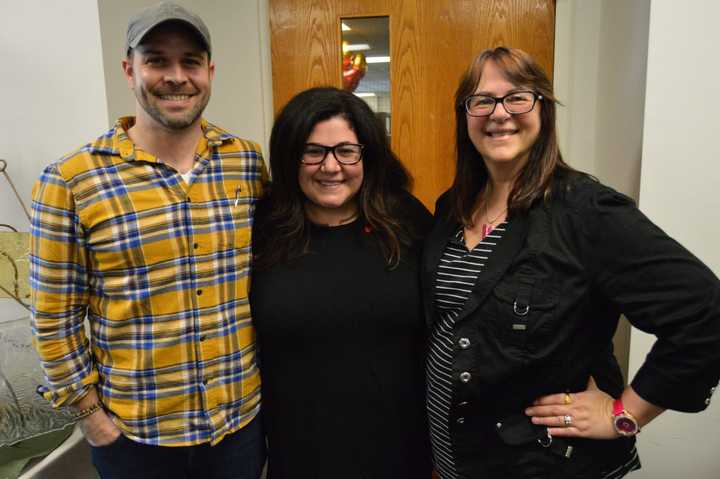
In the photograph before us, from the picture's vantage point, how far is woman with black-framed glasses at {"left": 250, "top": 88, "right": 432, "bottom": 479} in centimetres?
119

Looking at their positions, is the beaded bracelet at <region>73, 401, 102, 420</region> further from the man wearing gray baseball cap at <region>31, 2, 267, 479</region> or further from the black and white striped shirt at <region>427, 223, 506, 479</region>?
the black and white striped shirt at <region>427, 223, 506, 479</region>

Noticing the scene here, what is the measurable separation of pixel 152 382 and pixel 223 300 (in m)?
0.25

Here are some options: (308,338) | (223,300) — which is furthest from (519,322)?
(223,300)

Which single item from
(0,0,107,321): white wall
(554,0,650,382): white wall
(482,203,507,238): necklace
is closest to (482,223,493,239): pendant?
(482,203,507,238): necklace

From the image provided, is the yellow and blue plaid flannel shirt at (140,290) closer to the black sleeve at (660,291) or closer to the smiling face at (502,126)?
the smiling face at (502,126)

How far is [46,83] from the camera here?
1.60 m

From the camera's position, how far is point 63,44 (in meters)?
1.58

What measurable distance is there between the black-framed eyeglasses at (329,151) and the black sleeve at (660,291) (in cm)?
57

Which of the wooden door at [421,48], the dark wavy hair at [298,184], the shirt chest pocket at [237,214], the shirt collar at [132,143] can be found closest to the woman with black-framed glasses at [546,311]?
the dark wavy hair at [298,184]

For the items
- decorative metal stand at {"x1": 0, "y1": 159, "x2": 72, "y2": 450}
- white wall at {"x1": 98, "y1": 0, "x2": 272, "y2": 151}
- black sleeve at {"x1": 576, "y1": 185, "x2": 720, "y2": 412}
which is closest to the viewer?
black sleeve at {"x1": 576, "y1": 185, "x2": 720, "y2": 412}

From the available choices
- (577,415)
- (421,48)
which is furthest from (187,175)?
(421,48)

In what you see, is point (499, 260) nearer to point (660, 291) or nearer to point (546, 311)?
point (546, 311)

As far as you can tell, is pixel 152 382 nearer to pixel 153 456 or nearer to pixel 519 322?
pixel 153 456

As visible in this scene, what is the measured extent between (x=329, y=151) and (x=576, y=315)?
27.5 inches
